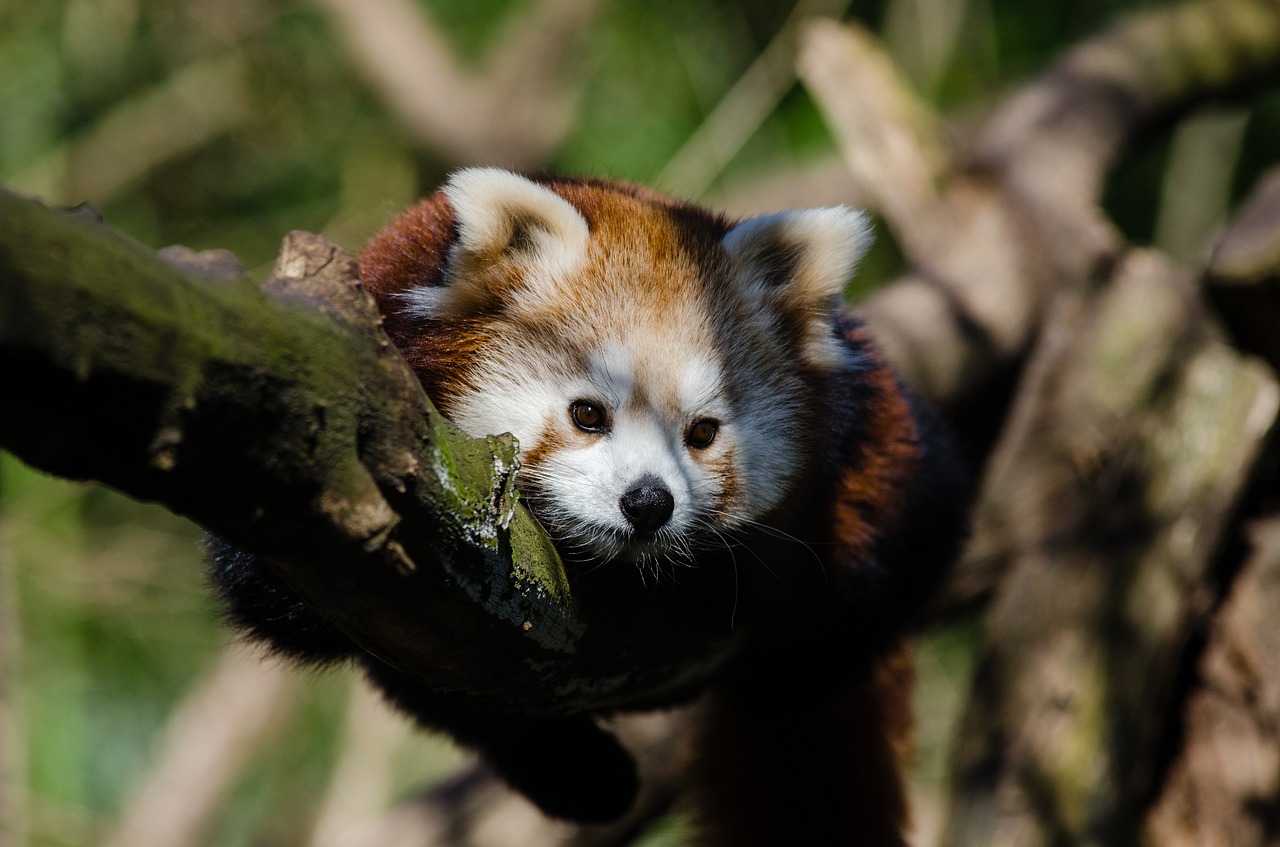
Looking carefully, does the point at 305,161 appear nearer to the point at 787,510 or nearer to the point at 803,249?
the point at 803,249

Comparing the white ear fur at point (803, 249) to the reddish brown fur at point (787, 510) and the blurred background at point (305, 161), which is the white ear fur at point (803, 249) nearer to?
the reddish brown fur at point (787, 510)

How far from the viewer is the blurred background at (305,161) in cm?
568

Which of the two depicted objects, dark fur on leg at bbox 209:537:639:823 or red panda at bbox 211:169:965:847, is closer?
dark fur on leg at bbox 209:537:639:823

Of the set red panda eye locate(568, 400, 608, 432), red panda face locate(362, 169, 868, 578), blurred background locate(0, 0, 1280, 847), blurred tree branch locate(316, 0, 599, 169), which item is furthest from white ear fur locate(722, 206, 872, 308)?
blurred tree branch locate(316, 0, 599, 169)

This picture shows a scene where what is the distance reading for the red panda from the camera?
2.00 m

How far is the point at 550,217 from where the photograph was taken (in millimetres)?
2141

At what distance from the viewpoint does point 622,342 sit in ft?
6.86

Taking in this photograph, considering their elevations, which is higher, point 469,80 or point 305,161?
point 469,80

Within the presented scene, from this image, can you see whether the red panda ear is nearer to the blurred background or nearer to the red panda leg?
the red panda leg

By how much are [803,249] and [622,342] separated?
48 centimetres

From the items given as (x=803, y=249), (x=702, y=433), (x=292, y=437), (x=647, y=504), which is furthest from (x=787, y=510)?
(x=292, y=437)

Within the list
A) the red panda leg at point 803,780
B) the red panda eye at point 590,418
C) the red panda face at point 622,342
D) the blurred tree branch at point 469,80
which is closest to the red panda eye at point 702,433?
the red panda face at point 622,342

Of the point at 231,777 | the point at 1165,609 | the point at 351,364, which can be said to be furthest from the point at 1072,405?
the point at 231,777

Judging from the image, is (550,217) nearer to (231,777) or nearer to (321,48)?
Result: (231,777)
